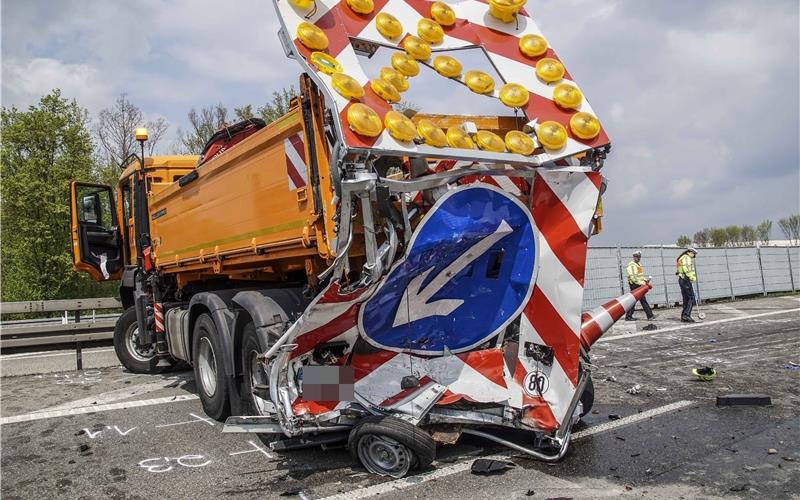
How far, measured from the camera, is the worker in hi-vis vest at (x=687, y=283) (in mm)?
12055

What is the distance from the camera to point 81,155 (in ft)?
66.2

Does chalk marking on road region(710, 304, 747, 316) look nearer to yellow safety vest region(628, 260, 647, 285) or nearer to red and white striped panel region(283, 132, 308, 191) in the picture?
yellow safety vest region(628, 260, 647, 285)

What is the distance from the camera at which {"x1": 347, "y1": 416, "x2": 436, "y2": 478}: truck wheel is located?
11.5ft

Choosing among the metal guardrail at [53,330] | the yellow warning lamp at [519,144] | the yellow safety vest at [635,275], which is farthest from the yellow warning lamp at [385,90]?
the yellow safety vest at [635,275]

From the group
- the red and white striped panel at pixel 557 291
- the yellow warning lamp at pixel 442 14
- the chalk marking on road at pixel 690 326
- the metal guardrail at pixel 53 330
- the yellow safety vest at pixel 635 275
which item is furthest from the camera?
the yellow safety vest at pixel 635 275

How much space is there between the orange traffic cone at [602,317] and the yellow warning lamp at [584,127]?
1559mm

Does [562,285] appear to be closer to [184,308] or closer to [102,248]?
[184,308]

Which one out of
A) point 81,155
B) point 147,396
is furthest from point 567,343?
point 81,155

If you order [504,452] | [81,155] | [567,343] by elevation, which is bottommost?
[504,452]

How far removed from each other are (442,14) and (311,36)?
1108 millimetres

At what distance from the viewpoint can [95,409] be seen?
19.6 ft

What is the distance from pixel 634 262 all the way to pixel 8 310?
12.3m

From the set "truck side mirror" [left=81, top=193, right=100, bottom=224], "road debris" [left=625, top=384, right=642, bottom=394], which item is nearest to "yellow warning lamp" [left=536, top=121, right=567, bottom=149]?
"road debris" [left=625, top=384, right=642, bottom=394]

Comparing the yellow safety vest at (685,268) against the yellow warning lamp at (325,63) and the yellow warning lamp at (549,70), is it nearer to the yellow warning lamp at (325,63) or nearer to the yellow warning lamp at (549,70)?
the yellow warning lamp at (549,70)
